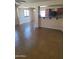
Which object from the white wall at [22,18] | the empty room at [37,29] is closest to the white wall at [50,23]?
the empty room at [37,29]

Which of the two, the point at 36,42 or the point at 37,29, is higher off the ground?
the point at 37,29

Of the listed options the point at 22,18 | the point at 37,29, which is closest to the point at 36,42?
the point at 37,29

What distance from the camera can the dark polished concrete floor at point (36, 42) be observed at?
0.89 m

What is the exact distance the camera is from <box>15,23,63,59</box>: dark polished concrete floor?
885 mm

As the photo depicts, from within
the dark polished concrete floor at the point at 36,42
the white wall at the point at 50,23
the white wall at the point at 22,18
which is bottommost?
the dark polished concrete floor at the point at 36,42

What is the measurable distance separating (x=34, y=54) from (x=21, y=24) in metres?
0.28

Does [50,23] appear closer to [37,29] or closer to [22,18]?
[37,29]

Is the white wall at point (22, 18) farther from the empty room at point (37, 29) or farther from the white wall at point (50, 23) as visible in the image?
the white wall at point (50, 23)

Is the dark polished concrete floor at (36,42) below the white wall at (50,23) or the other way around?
below

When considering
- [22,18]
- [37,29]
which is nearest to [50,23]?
[37,29]

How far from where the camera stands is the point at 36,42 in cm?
90

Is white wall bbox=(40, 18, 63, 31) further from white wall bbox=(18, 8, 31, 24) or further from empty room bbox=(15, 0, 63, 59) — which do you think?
white wall bbox=(18, 8, 31, 24)
